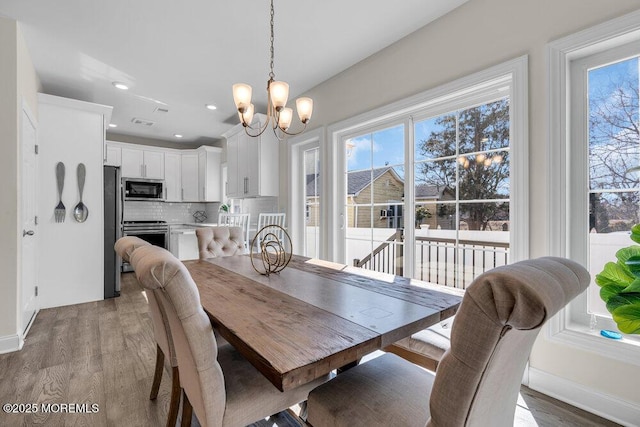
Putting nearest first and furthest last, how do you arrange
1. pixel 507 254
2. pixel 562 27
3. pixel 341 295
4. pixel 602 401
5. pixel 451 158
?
pixel 341 295
pixel 602 401
pixel 562 27
pixel 507 254
pixel 451 158

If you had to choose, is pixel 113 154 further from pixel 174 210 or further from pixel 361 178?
pixel 361 178

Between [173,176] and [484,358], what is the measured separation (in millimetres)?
6381

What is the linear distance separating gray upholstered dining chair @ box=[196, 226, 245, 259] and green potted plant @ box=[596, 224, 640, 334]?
244 cm

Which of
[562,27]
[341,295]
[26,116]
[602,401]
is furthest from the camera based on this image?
[26,116]

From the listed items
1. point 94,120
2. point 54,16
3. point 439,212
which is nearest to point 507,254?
point 439,212

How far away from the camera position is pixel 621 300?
3.88ft

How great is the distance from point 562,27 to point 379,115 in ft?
4.48

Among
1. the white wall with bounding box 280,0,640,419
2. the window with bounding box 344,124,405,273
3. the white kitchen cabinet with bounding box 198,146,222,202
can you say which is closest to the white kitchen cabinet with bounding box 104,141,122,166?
the white kitchen cabinet with bounding box 198,146,222,202

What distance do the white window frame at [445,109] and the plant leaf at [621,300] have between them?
0.69m

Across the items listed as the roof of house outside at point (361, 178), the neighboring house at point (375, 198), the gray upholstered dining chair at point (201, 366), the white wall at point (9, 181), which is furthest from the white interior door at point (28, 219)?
the neighboring house at point (375, 198)

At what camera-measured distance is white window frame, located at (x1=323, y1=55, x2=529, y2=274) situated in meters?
1.89

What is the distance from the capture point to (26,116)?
8.95 ft

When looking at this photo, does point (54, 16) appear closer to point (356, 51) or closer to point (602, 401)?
point (356, 51)

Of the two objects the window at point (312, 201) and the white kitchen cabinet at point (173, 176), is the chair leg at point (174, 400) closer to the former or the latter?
the window at point (312, 201)
